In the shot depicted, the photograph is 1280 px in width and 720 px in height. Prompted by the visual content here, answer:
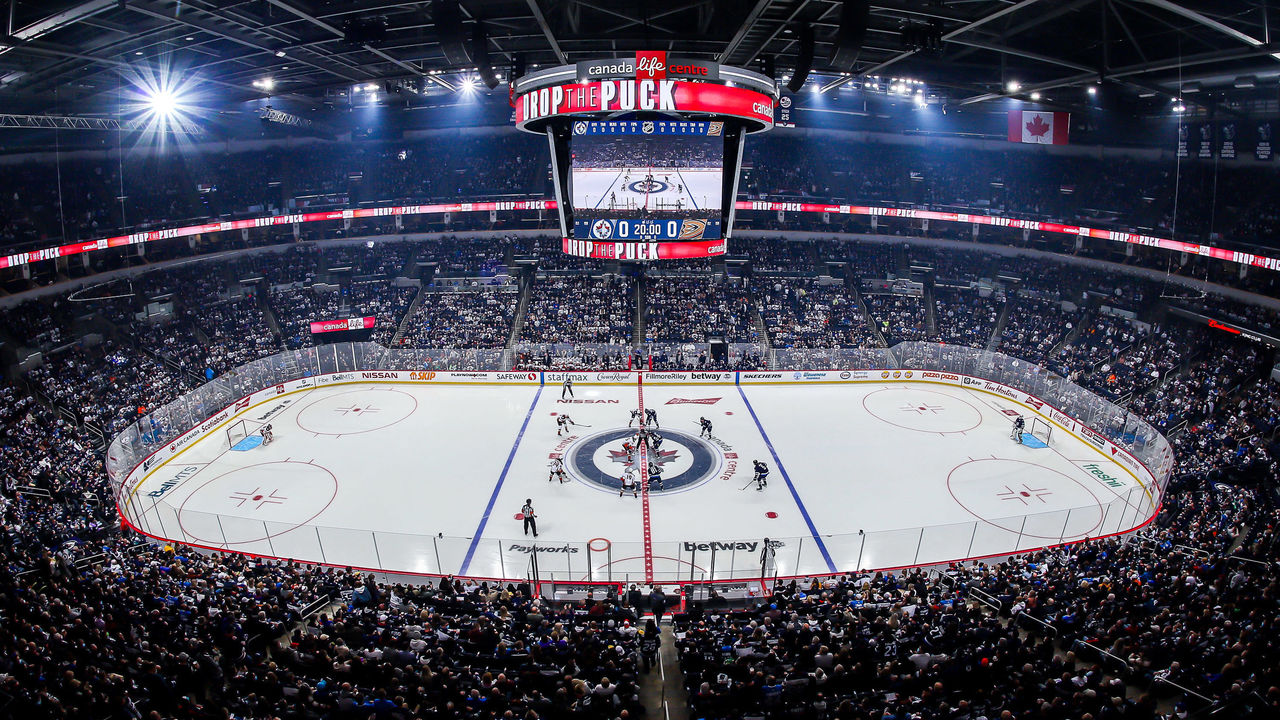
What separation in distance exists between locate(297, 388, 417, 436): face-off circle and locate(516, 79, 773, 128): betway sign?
52.1 feet

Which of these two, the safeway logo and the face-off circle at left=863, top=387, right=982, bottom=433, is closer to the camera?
the safeway logo

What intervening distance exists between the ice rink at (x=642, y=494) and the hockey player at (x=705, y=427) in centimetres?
34

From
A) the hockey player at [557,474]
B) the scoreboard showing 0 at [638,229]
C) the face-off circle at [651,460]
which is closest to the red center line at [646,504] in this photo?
the face-off circle at [651,460]

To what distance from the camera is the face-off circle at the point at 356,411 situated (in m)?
29.4

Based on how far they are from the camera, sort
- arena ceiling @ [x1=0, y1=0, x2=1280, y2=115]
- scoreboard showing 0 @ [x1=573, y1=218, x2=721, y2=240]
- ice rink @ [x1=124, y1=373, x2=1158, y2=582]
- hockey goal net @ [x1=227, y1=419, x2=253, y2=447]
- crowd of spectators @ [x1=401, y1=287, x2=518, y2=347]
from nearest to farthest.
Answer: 1. ice rink @ [x1=124, y1=373, x2=1158, y2=582]
2. arena ceiling @ [x1=0, y1=0, x2=1280, y2=115]
3. scoreboard showing 0 @ [x1=573, y1=218, x2=721, y2=240]
4. hockey goal net @ [x1=227, y1=419, x2=253, y2=447]
5. crowd of spectators @ [x1=401, y1=287, x2=518, y2=347]

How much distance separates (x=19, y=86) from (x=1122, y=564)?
136 ft

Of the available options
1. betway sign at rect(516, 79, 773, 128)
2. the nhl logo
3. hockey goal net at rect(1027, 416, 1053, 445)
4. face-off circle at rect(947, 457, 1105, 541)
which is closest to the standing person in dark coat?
face-off circle at rect(947, 457, 1105, 541)

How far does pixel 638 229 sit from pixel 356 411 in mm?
16727

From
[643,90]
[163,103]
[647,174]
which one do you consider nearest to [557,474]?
[647,174]

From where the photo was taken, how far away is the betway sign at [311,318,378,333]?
4062cm

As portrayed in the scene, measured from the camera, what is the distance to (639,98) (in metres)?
20.8

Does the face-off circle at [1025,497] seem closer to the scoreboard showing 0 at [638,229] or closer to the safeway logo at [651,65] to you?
the scoreboard showing 0 at [638,229]

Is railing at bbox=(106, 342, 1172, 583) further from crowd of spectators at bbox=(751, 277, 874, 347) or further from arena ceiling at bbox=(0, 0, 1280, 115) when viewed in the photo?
crowd of spectators at bbox=(751, 277, 874, 347)

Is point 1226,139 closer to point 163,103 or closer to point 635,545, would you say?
point 635,545
